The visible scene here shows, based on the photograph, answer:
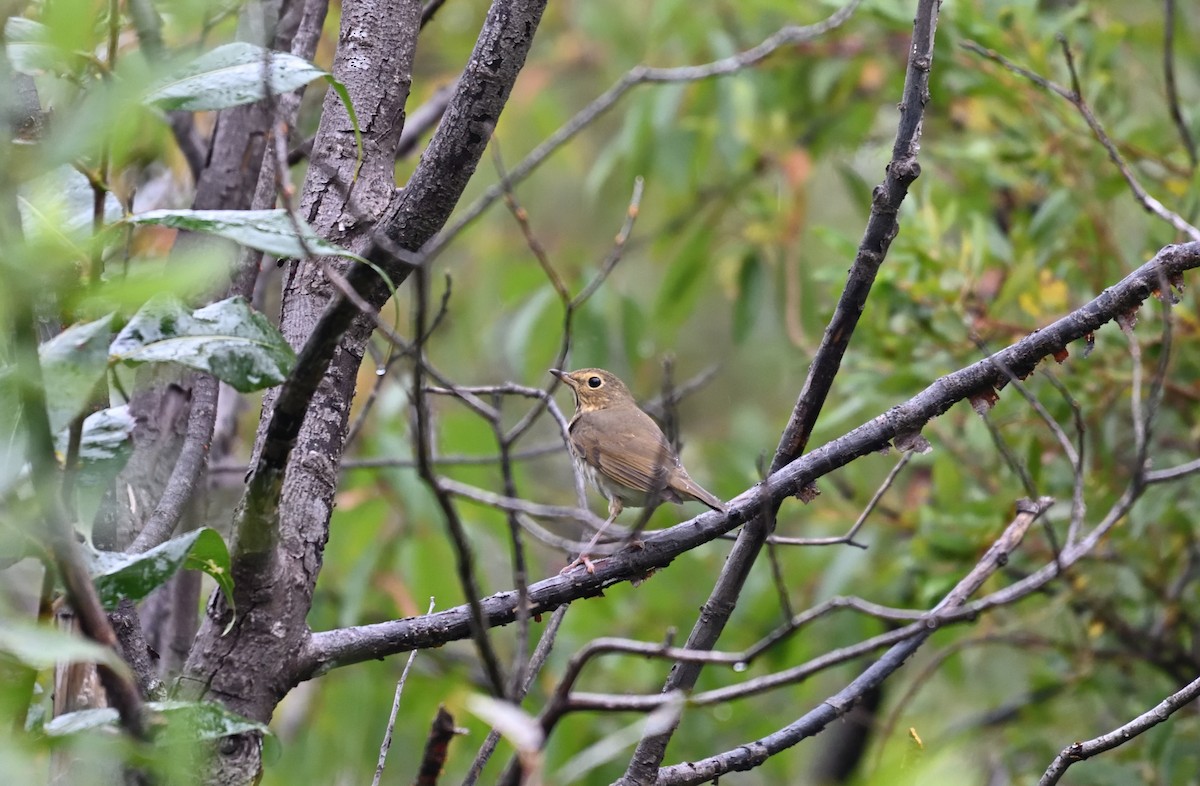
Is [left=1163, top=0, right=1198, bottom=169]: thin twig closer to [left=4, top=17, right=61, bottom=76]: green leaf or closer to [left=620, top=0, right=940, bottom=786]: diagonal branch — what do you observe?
[left=620, top=0, right=940, bottom=786]: diagonal branch

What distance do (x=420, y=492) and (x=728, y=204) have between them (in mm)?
2544

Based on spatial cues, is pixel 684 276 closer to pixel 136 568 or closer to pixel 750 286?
pixel 750 286

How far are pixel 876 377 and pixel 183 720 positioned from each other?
3.48 m

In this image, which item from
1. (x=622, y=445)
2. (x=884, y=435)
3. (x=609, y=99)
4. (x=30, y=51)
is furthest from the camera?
(x=622, y=445)

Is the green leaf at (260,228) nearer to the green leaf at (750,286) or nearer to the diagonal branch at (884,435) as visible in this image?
the diagonal branch at (884,435)

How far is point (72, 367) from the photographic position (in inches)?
62.6

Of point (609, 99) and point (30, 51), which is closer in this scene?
point (30, 51)

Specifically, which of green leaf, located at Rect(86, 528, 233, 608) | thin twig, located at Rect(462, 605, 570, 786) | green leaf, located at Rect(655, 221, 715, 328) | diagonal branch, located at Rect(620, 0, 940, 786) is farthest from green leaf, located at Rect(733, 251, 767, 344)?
green leaf, located at Rect(86, 528, 233, 608)

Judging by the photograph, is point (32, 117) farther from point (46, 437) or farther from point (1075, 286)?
point (1075, 286)

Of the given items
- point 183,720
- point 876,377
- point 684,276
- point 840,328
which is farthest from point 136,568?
point 684,276

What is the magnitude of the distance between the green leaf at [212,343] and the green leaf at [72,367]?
144 mm

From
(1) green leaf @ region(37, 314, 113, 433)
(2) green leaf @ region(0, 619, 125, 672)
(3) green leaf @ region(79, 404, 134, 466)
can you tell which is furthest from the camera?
(3) green leaf @ region(79, 404, 134, 466)

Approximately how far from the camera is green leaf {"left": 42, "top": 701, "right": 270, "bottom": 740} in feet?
5.57

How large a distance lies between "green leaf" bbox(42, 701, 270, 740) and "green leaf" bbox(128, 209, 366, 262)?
72cm
